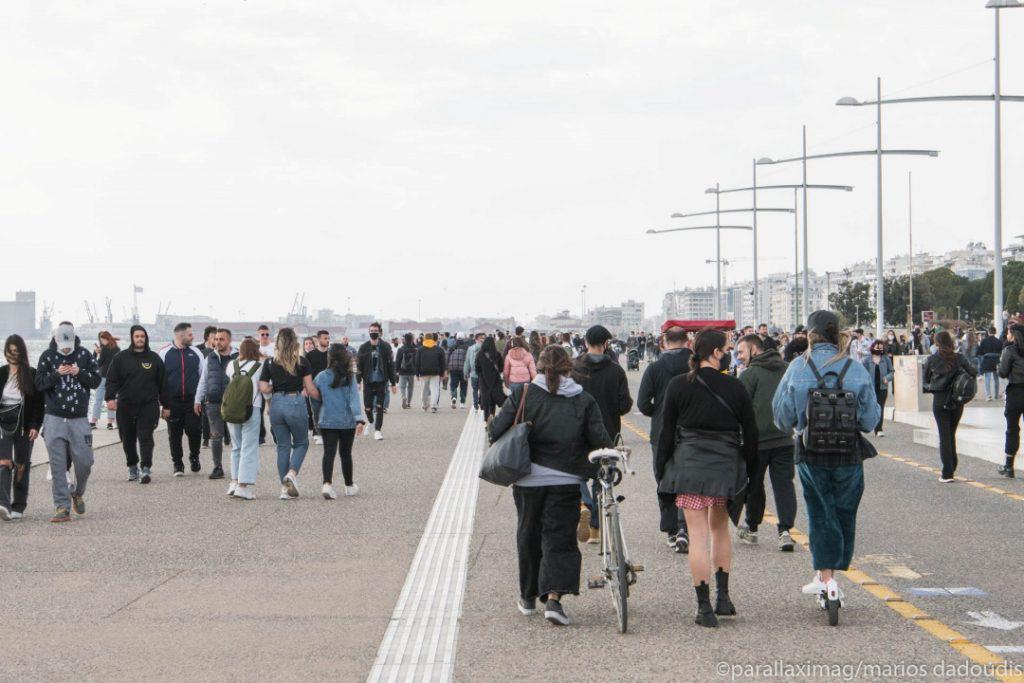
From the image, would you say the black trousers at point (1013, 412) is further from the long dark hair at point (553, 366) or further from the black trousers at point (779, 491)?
the long dark hair at point (553, 366)

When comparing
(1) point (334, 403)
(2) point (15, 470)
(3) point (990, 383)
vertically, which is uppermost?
(1) point (334, 403)

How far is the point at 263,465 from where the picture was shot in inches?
735

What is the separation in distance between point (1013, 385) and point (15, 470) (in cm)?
1089

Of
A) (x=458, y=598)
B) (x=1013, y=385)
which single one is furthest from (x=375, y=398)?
(x=458, y=598)

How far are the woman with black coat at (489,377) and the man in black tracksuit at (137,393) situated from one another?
8081 mm

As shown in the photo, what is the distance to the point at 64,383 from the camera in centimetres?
1318

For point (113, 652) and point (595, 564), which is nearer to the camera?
point (113, 652)

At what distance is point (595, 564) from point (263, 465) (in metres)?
9.41

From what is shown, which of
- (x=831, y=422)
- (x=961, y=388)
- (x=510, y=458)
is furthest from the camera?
(x=961, y=388)

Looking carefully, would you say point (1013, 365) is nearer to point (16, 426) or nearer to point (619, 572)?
point (619, 572)

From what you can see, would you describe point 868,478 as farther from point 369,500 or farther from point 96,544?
point 96,544

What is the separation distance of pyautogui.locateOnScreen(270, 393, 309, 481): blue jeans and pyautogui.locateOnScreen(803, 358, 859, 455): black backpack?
7.78m

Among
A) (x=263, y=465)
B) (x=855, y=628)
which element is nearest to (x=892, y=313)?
(x=263, y=465)

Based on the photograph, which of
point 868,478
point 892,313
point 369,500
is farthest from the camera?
point 892,313
